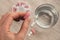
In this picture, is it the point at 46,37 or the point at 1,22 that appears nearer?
the point at 1,22

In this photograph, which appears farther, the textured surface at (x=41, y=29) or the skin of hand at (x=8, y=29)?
the textured surface at (x=41, y=29)

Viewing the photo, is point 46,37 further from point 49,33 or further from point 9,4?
point 9,4

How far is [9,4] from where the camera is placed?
3.15ft

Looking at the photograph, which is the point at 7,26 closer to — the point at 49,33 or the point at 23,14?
the point at 23,14

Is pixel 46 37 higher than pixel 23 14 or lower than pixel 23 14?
lower

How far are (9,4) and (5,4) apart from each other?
0.02 meters

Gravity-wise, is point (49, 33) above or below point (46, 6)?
below

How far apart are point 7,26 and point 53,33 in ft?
0.92

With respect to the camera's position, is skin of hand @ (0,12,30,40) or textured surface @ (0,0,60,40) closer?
skin of hand @ (0,12,30,40)

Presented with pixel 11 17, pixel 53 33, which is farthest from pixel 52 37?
pixel 11 17

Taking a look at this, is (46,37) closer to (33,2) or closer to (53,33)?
(53,33)

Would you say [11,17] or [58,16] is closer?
[11,17]

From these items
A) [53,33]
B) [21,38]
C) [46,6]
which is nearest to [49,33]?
[53,33]

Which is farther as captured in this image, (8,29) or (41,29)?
(41,29)
